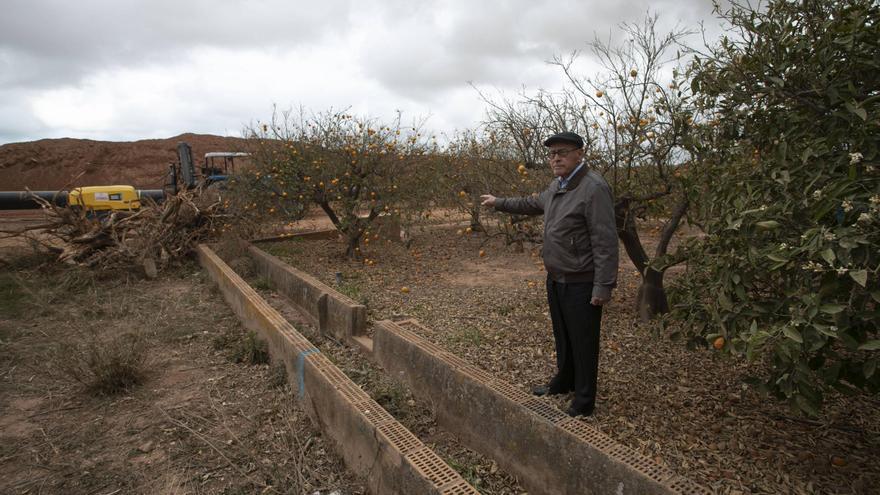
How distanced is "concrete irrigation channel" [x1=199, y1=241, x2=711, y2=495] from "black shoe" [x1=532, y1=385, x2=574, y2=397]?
414 mm

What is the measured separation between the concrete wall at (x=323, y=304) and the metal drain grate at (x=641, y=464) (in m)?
3.20

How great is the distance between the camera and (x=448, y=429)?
11.3 ft

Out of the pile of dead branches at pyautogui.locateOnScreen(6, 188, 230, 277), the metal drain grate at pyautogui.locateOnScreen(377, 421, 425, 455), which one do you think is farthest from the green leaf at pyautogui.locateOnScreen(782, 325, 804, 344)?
the pile of dead branches at pyautogui.locateOnScreen(6, 188, 230, 277)

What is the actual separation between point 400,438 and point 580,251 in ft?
4.99

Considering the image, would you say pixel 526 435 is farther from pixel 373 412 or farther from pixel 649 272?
pixel 649 272

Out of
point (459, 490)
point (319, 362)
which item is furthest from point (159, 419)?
point (459, 490)

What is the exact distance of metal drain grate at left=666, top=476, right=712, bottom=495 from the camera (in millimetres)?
1988

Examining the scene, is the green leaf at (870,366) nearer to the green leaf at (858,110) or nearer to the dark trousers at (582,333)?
the green leaf at (858,110)

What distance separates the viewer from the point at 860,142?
1958mm

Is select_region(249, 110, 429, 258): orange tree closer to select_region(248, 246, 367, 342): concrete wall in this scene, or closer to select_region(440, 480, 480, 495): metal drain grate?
select_region(248, 246, 367, 342): concrete wall

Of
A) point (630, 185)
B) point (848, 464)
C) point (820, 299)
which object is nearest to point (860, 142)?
point (820, 299)

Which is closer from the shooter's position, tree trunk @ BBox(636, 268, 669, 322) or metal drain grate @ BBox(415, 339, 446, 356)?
metal drain grate @ BBox(415, 339, 446, 356)

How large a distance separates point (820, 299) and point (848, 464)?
1407 millimetres

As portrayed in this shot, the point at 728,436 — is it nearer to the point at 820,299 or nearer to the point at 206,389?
the point at 820,299
